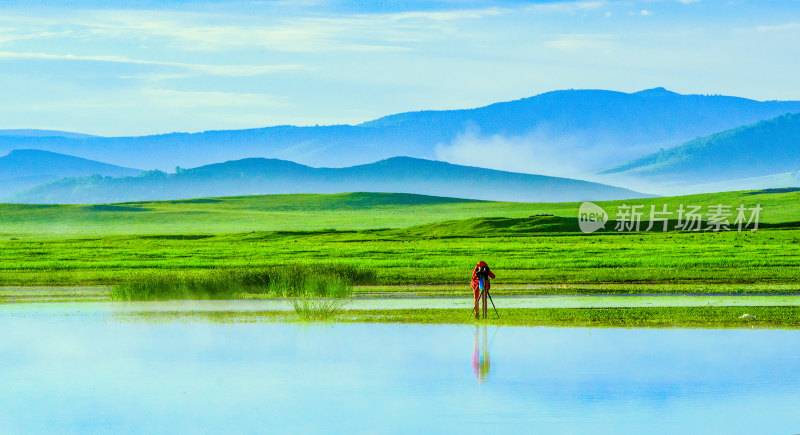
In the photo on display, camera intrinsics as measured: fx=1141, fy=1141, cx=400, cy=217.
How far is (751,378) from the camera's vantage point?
20016mm

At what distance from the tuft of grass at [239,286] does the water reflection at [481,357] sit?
34.8 feet

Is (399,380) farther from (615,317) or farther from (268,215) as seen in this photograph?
(268,215)

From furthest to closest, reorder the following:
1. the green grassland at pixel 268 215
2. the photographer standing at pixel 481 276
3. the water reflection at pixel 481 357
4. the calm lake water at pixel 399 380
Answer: the green grassland at pixel 268 215
the photographer standing at pixel 481 276
the water reflection at pixel 481 357
the calm lake water at pixel 399 380

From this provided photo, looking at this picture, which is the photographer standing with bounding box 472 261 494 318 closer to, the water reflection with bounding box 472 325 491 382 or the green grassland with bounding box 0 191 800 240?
the water reflection with bounding box 472 325 491 382

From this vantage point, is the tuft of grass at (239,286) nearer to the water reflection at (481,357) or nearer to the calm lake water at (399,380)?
the calm lake water at (399,380)

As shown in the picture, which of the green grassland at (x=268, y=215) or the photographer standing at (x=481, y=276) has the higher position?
the green grassland at (x=268, y=215)

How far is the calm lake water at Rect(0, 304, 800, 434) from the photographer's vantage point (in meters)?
17.0

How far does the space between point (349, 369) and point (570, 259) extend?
1438 inches

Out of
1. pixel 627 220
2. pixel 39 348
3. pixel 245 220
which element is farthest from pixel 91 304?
pixel 245 220

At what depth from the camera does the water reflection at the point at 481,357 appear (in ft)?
67.8

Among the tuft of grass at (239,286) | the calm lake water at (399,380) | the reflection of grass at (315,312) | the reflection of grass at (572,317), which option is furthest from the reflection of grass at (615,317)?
the tuft of grass at (239,286)

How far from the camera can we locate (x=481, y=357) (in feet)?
74.7

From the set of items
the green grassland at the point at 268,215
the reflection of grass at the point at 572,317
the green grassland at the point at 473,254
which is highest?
the green grassland at the point at 268,215

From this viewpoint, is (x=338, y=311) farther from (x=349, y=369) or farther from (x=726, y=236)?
(x=726, y=236)
